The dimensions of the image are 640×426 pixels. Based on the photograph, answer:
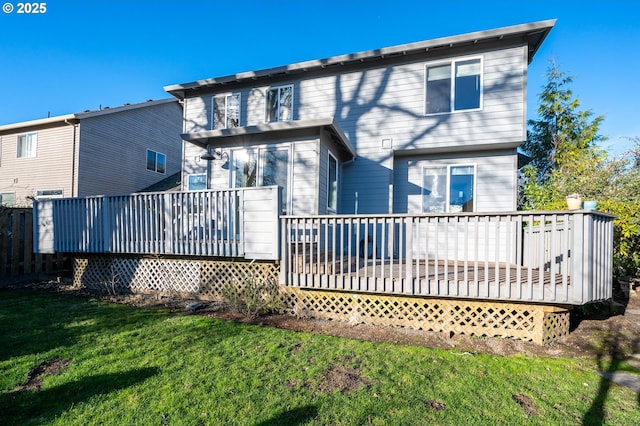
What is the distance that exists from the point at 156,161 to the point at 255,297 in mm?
13882

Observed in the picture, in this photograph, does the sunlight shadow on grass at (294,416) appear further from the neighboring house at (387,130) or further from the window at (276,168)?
the window at (276,168)

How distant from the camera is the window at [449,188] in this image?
7.77 metres

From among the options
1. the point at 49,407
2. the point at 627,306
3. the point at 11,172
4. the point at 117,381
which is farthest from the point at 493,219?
the point at 11,172

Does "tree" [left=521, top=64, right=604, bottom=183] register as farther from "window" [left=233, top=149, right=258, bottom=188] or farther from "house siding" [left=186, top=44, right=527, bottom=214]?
"window" [left=233, top=149, right=258, bottom=188]

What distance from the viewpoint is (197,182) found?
9.23 meters

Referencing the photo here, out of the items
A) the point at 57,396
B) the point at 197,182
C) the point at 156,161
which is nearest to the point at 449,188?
the point at 197,182

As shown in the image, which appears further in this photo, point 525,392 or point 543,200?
point 543,200

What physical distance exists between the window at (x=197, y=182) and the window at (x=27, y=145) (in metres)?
9.85

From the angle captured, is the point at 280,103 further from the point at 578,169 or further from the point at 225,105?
the point at 578,169

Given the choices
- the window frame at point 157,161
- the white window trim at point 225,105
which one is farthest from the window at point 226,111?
the window frame at point 157,161

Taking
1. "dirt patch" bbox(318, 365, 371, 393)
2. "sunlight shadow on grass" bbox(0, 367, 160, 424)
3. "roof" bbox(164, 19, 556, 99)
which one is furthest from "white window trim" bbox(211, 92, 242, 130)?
"dirt patch" bbox(318, 365, 371, 393)

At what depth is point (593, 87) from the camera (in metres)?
13.2

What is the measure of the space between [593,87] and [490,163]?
1054 centimetres

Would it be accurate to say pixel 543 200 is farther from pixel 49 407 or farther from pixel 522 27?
pixel 49 407
